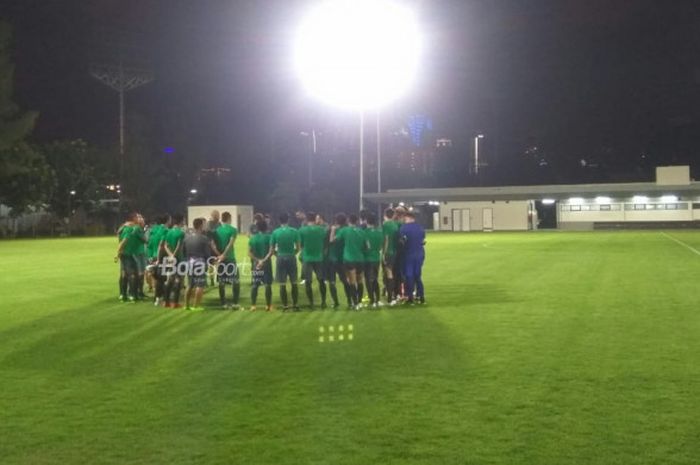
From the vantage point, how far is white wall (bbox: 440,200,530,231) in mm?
65500

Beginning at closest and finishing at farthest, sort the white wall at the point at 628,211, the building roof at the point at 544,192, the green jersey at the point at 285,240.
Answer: the green jersey at the point at 285,240 < the building roof at the point at 544,192 < the white wall at the point at 628,211

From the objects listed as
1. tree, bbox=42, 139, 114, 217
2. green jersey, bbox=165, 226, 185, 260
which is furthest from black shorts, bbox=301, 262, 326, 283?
tree, bbox=42, 139, 114, 217

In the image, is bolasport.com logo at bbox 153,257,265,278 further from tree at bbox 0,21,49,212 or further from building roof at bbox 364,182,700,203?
tree at bbox 0,21,49,212

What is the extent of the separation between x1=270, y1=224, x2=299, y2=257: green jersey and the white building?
1893 inches

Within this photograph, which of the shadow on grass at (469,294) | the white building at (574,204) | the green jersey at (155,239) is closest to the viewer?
the shadow on grass at (469,294)

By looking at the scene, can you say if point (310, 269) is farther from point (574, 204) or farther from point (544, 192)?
point (574, 204)

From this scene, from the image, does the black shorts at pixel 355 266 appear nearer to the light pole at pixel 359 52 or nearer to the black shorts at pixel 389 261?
the black shorts at pixel 389 261

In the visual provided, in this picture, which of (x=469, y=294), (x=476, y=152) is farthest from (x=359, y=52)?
(x=476, y=152)

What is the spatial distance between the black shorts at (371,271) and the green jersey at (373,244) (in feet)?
0.18

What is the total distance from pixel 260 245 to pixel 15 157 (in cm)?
5588

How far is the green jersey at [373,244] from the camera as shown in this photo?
13.6 m

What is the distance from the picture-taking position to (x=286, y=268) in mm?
13031

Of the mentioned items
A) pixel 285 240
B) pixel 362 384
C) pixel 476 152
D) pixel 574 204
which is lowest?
pixel 362 384

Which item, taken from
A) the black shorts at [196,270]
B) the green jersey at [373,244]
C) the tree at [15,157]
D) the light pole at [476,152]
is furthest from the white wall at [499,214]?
the black shorts at [196,270]
